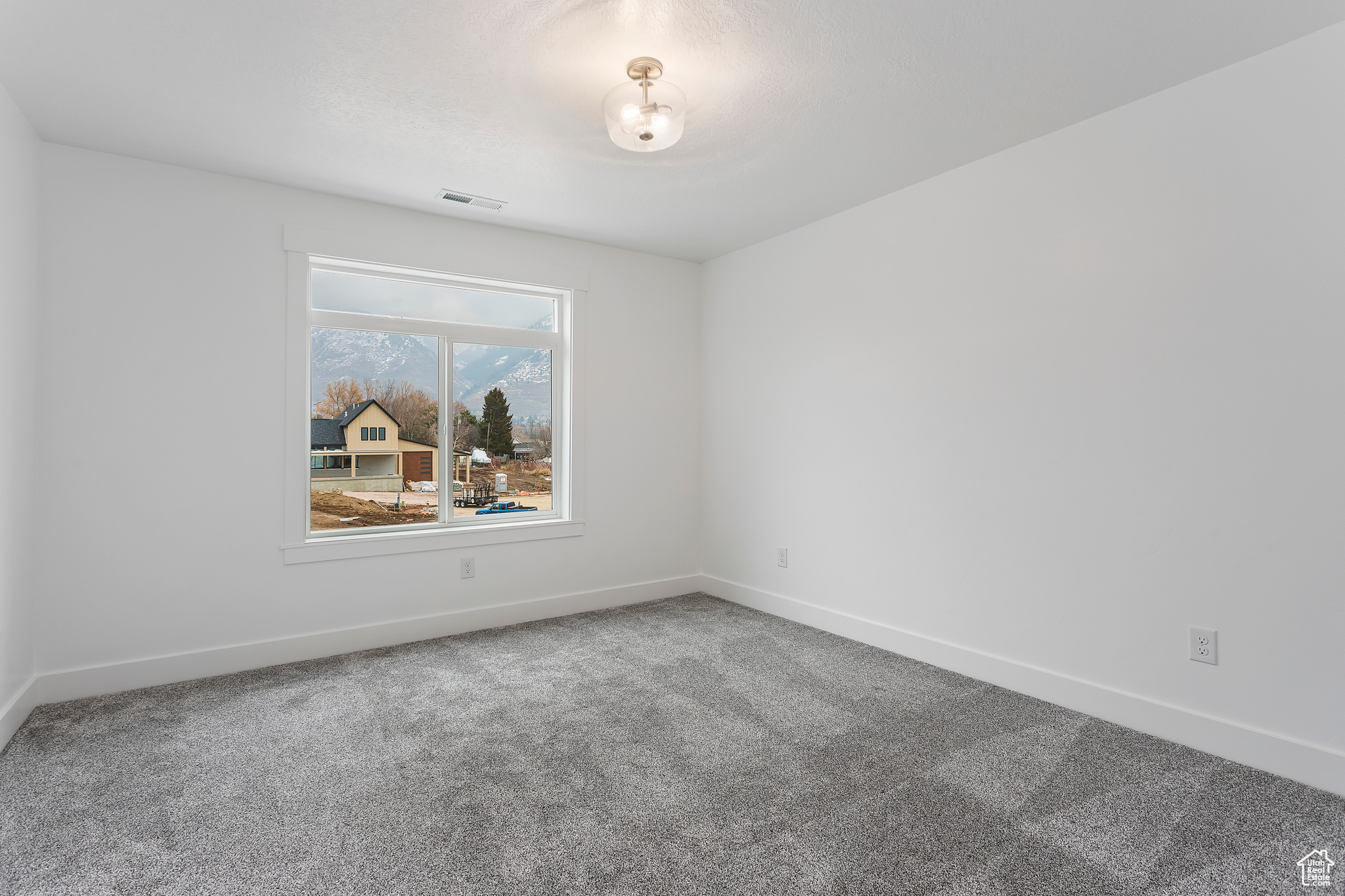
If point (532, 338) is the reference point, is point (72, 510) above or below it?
below

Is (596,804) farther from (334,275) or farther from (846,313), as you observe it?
(334,275)

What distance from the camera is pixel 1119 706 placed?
2629mm

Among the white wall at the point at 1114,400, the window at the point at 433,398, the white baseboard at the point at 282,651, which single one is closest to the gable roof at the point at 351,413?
the window at the point at 433,398

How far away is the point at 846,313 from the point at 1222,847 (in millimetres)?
2800

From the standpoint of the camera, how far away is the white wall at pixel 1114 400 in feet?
7.22

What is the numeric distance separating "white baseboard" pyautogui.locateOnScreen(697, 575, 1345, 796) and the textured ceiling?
2364mm

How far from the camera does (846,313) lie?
3.82 metres

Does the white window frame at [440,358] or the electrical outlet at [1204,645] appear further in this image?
the white window frame at [440,358]

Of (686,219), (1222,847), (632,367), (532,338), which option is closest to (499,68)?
(686,219)

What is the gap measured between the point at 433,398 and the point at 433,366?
20 centimetres

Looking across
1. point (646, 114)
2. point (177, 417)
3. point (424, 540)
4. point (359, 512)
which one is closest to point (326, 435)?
point (359, 512)

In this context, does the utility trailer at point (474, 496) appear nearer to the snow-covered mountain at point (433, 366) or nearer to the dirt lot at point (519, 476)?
the dirt lot at point (519, 476)

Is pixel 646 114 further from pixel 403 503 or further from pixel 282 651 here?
pixel 282 651

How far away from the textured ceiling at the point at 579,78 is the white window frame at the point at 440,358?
40 centimetres
